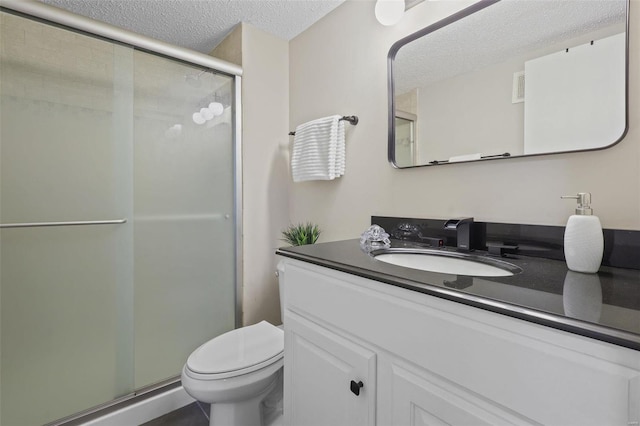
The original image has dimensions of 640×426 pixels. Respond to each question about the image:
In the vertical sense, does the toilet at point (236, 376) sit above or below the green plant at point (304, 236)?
below

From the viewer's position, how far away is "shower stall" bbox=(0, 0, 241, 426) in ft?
4.16

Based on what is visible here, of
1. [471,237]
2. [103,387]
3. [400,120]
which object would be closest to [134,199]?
[103,387]

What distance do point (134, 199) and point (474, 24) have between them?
5.57ft

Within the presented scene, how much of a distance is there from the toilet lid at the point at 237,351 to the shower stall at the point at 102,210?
0.45 metres

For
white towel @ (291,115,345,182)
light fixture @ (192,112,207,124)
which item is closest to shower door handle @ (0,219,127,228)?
light fixture @ (192,112,207,124)

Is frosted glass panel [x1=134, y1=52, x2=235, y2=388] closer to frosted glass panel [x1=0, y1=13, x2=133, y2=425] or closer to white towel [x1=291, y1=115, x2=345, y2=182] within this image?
frosted glass panel [x1=0, y1=13, x2=133, y2=425]

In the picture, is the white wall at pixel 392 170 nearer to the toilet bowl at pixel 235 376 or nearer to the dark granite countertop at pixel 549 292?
the dark granite countertop at pixel 549 292

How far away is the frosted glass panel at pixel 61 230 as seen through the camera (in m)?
1.26

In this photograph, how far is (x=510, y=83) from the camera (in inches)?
40.9

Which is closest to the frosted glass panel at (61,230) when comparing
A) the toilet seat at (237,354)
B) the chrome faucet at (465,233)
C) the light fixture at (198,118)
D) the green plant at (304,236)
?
the light fixture at (198,118)

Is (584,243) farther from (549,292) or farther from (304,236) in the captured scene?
(304,236)

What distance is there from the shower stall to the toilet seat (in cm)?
46

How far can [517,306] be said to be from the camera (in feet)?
1.67

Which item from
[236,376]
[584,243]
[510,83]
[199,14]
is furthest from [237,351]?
[199,14]
